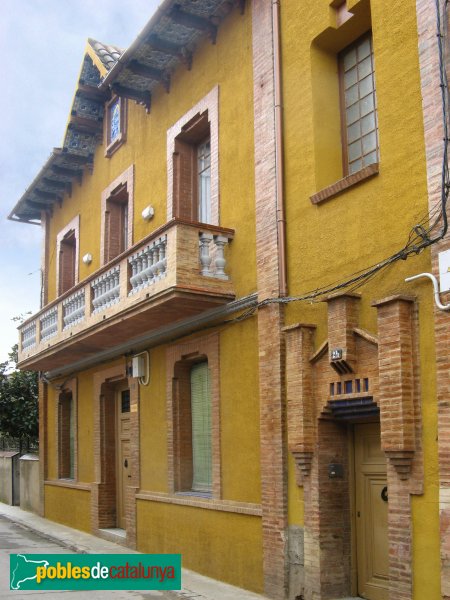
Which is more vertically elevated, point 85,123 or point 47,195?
point 85,123

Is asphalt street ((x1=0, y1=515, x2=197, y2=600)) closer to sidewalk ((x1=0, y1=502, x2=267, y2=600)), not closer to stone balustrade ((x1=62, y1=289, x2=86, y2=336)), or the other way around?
sidewalk ((x1=0, y1=502, x2=267, y2=600))

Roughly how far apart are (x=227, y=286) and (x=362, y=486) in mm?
3608

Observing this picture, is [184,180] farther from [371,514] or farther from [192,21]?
[371,514]

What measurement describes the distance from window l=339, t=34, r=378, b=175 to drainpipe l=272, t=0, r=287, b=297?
89cm

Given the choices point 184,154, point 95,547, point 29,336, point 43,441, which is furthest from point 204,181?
point 43,441

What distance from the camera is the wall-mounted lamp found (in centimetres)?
1389

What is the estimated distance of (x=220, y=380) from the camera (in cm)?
1141

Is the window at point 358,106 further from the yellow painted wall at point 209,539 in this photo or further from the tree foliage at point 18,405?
the tree foliage at point 18,405

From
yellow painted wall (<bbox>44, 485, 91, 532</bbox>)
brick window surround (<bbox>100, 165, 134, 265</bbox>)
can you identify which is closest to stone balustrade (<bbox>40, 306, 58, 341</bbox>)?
brick window surround (<bbox>100, 165, 134, 265</bbox>)

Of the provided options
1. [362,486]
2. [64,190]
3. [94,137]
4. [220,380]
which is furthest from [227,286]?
[64,190]

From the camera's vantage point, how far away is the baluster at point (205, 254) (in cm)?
1113

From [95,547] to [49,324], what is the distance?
505 cm

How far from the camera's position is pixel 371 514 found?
8.90 m

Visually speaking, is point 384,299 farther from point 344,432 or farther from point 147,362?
point 147,362
